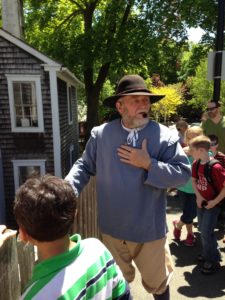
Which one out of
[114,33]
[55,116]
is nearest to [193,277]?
[55,116]

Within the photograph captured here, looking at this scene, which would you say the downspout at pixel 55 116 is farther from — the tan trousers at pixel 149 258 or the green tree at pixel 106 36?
the tan trousers at pixel 149 258

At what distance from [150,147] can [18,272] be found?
3.80ft

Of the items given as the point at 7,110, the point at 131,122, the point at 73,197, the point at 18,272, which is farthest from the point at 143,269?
the point at 7,110

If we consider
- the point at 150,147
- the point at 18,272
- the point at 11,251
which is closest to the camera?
the point at 11,251

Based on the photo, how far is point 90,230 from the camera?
361 centimetres

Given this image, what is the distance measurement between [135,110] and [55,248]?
1.31 m

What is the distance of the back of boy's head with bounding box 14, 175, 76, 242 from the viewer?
49.9 inches

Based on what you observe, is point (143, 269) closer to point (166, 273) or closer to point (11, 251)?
point (166, 273)

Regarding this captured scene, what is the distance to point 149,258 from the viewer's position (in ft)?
8.07

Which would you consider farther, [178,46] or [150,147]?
[178,46]

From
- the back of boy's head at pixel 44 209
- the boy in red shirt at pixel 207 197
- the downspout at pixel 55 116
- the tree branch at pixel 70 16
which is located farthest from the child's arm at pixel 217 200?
the tree branch at pixel 70 16

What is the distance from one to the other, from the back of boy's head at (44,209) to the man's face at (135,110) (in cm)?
114

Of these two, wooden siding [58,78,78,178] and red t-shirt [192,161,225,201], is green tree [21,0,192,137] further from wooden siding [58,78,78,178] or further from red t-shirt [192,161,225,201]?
red t-shirt [192,161,225,201]

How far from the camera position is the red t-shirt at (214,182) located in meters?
3.62
